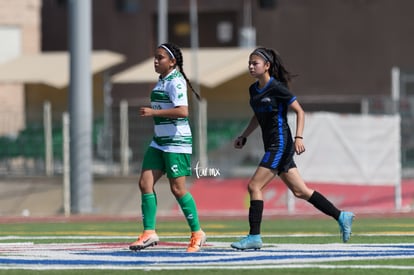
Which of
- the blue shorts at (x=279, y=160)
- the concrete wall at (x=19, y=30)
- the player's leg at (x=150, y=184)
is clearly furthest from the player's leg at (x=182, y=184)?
the concrete wall at (x=19, y=30)

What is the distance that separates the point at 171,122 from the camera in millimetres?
12469

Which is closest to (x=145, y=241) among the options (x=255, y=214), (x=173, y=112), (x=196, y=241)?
(x=196, y=241)

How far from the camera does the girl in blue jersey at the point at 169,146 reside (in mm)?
12391

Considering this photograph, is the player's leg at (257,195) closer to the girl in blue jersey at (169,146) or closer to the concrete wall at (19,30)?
the girl in blue jersey at (169,146)

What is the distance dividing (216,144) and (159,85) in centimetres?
1542

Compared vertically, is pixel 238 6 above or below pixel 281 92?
above

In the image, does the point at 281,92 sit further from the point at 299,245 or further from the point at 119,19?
the point at 119,19

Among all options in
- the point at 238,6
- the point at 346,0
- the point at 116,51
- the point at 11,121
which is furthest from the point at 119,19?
the point at 11,121

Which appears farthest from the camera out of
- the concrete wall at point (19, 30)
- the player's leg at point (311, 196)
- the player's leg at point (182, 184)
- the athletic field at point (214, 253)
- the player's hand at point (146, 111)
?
the concrete wall at point (19, 30)

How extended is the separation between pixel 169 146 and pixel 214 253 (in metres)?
1.11

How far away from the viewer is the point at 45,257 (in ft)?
38.2

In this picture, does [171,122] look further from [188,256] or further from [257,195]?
[188,256]

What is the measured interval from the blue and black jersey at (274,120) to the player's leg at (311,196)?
0.15 metres

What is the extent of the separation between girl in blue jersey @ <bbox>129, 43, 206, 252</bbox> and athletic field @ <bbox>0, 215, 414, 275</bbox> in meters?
0.31
